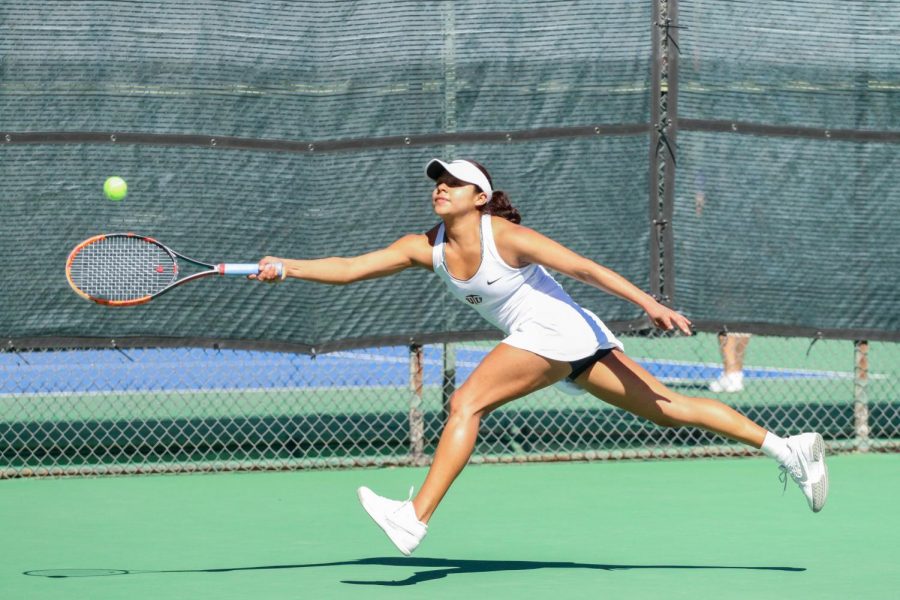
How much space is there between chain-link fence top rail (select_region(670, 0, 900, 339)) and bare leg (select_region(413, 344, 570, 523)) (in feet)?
9.33

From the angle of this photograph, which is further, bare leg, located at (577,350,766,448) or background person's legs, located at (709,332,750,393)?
background person's legs, located at (709,332,750,393)

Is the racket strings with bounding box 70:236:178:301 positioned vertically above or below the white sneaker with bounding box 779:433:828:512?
above

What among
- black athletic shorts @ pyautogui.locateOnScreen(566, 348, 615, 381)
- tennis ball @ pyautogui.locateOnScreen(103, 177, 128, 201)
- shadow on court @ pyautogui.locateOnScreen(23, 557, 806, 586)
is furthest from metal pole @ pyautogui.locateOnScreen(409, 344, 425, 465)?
black athletic shorts @ pyautogui.locateOnScreen(566, 348, 615, 381)

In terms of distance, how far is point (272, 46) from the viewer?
316 inches

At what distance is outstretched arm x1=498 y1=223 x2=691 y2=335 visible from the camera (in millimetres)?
5094

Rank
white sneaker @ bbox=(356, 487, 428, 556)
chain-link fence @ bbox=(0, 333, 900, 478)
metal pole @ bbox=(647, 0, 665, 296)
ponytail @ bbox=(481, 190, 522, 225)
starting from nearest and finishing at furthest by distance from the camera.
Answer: white sneaker @ bbox=(356, 487, 428, 556) → ponytail @ bbox=(481, 190, 522, 225) → metal pole @ bbox=(647, 0, 665, 296) → chain-link fence @ bbox=(0, 333, 900, 478)

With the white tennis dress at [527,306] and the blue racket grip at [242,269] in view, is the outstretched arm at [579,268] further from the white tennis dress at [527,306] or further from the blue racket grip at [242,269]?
the blue racket grip at [242,269]

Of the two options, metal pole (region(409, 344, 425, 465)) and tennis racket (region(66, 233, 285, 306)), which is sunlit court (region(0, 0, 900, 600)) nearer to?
metal pole (region(409, 344, 425, 465))

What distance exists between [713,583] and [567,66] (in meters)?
3.57

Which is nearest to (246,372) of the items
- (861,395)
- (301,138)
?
(301,138)

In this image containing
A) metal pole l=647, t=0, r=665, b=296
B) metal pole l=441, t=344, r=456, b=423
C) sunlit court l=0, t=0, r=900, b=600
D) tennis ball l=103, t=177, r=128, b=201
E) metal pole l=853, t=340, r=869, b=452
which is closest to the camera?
tennis ball l=103, t=177, r=128, b=201

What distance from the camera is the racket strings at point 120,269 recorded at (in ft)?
21.2

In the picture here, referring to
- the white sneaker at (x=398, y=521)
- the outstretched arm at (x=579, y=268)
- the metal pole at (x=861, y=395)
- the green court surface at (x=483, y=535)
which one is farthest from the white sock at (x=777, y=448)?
the metal pole at (x=861, y=395)

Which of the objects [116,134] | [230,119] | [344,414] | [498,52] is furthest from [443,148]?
[344,414]
